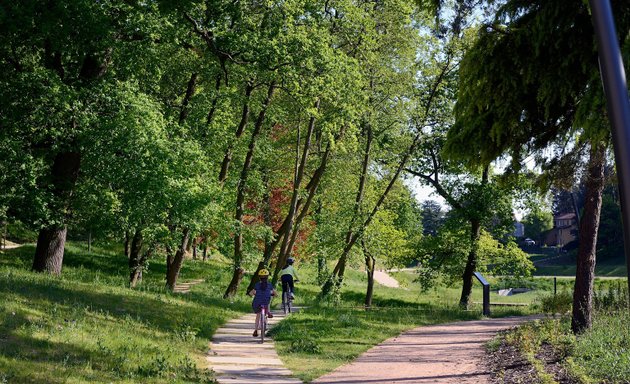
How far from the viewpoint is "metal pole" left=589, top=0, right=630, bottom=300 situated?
4.85 metres

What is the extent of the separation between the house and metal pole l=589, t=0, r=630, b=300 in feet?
404

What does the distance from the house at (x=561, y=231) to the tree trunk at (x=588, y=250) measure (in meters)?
113

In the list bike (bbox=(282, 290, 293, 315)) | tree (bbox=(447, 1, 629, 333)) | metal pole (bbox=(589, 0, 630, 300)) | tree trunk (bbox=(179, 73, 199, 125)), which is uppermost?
tree trunk (bbox=(179, 73, 199, 125))

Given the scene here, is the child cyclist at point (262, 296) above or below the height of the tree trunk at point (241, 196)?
below

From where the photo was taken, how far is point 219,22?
58.5 feet

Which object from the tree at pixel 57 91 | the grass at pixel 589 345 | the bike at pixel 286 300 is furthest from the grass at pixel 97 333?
the grass at pixel 589 345

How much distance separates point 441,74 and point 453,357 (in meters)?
18.6

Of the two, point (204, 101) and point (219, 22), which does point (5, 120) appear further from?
point (204, 101)

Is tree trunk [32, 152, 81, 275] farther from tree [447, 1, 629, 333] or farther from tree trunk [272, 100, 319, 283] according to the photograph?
tree [447, 1, 629, 333]

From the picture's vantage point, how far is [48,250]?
18.5 m

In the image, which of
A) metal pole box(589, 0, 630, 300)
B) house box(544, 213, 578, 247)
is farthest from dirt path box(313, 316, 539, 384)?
house box(544, 213, 578, 247)

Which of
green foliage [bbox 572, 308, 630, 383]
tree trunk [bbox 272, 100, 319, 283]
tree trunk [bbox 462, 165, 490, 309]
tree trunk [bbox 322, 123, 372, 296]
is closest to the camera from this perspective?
green foliage [bbox 572, 308, 630, 383]

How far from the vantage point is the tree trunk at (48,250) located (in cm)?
1841

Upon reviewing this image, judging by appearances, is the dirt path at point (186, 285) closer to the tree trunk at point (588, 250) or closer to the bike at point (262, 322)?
the bike at point (262, 322)
